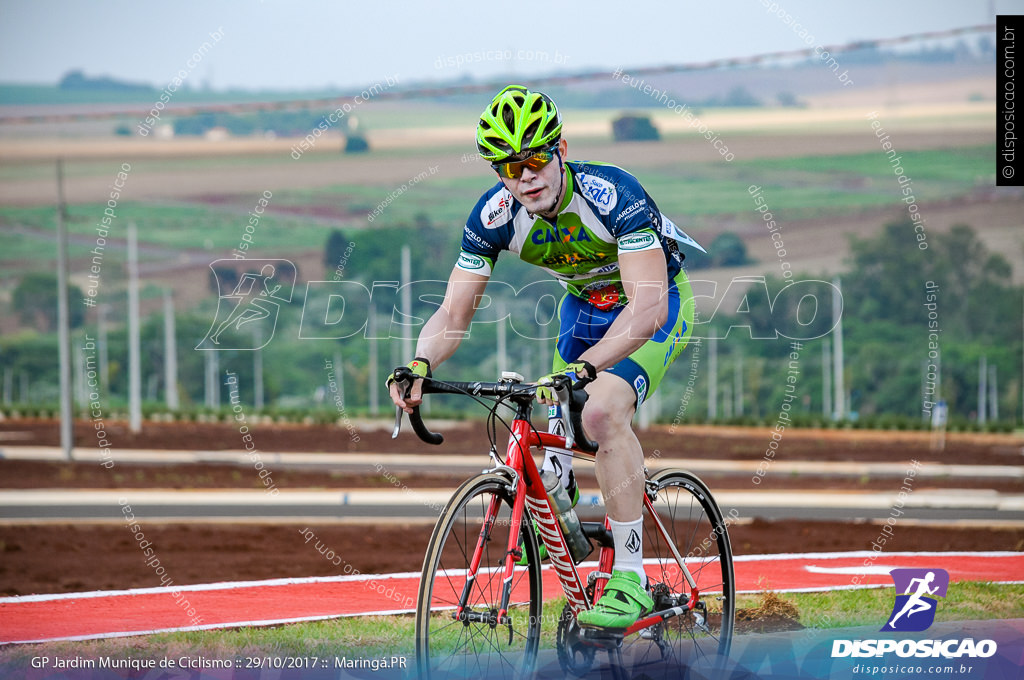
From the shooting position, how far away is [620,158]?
8150 centimetres

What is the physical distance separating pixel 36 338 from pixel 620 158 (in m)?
46.0

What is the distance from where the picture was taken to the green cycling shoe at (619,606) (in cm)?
444

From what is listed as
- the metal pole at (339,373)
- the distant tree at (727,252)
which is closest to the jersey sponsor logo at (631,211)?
the metal pole at (339,373)

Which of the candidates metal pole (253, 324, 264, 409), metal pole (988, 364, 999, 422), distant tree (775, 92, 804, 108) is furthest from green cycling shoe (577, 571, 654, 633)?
distant tree (775, 92, 804, 108)

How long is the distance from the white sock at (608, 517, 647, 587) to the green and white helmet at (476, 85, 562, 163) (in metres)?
1.62

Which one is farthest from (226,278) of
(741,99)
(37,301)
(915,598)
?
(915,598)

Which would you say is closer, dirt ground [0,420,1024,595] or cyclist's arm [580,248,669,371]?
cyclist's arm [580,248,669,371]

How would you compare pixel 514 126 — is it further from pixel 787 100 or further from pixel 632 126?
pixel 787 100

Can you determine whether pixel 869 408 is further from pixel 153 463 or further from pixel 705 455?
pixel 153 463

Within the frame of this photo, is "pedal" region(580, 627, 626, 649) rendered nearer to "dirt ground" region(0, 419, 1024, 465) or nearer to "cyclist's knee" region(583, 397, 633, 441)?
"cyclist's knee" region(583, 397, 633, 441)

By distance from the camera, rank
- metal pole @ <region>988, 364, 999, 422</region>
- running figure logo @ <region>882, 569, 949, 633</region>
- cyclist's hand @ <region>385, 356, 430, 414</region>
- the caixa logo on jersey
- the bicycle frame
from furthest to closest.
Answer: metal pole @ <region>988, 364, 999, 422</region> → running figure logo @ <region>882, 569, 949, 633</region> → the caixa logo on jersey → cyclist's hand @ <region>385, 356, 430, 414</region> → the bicycle frame

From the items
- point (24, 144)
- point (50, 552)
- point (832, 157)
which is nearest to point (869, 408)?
point (832, 157)

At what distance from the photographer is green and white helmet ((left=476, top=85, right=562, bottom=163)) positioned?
174 inches

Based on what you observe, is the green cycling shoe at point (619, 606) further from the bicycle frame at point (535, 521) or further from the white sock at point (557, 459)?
the white sock at point (557, 459)
